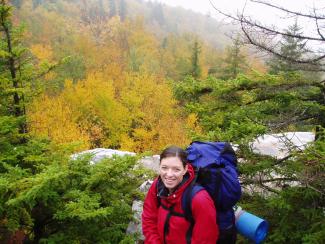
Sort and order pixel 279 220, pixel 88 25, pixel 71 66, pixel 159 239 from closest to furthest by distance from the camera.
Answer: pixel 159 239, pixel 279 220, pixel 71 66, pixel 88 25

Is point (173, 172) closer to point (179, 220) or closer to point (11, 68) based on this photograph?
point (179, 220)

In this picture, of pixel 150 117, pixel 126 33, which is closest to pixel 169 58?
pixel 126 33

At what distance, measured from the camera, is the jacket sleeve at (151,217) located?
3227 mm

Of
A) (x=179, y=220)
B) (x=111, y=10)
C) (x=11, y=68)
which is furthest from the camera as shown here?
(x=111, y=10)

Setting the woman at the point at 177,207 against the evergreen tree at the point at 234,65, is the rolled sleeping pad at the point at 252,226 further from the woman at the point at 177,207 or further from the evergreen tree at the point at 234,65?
the evergreen tree at the point at 234,65

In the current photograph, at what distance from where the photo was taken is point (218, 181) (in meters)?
2.97

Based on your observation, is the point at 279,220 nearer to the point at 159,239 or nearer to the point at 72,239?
the point at 159,239

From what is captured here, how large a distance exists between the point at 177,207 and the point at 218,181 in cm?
39

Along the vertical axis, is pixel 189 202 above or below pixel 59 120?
above

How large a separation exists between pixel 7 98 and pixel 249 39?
408 centimetres

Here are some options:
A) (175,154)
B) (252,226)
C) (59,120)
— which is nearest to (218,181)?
(175,154)

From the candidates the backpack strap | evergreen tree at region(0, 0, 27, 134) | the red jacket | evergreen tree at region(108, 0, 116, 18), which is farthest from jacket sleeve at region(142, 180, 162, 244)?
evergreen tree at region(108, 0, 116, 18)

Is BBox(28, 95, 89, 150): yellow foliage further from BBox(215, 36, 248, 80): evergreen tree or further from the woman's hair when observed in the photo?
the woman's hair

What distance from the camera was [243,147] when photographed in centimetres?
459
